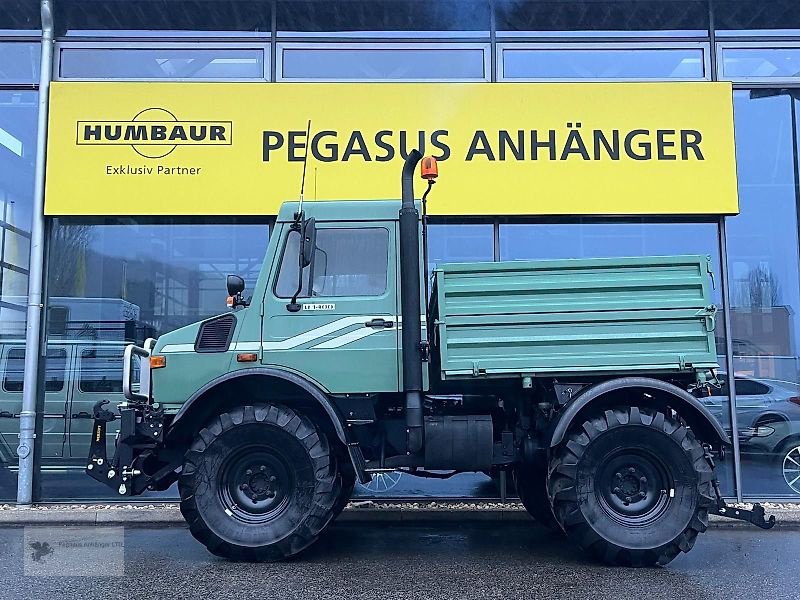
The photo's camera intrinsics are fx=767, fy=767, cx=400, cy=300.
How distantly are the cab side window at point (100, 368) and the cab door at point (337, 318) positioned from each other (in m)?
3.74

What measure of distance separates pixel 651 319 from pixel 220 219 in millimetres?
5404

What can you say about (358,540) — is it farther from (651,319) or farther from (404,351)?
(651,319)

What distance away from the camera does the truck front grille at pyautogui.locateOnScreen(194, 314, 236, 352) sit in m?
6.36

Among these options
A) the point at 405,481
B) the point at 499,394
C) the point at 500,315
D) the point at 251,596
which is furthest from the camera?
the point at 405,481

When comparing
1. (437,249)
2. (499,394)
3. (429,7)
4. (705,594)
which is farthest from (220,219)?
(705,594)

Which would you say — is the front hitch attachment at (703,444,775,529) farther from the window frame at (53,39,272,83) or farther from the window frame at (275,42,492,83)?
the window frame at (53,39,272,83)

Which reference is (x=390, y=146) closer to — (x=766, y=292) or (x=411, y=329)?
(x=411, y=329)

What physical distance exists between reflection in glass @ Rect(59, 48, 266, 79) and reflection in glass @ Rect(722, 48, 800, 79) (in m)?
5.89

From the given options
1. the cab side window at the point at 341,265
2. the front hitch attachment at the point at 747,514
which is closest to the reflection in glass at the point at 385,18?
the cab side window at the point at 341,265

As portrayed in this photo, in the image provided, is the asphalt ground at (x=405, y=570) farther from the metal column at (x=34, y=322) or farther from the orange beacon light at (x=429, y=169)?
the orange beacon light at (x=429, y=169)

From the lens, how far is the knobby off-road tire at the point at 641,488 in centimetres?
588

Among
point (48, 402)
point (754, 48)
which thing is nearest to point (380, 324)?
point (48, 402)

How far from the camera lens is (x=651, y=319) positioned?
612cm

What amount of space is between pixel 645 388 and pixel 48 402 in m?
6.89
